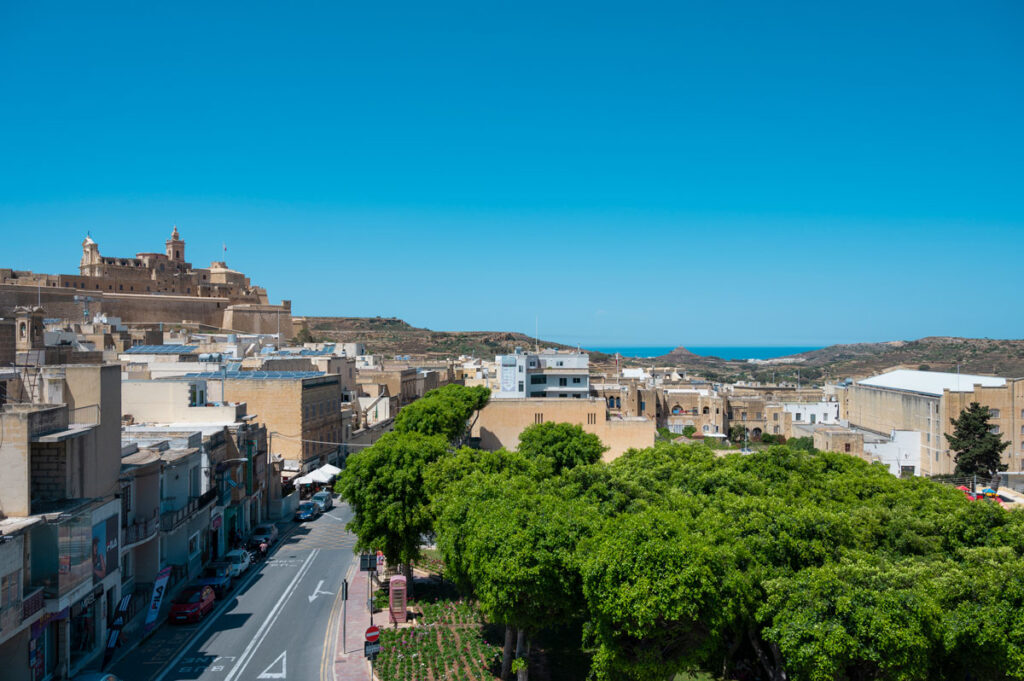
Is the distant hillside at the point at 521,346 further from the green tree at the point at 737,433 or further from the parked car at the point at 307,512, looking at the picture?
the parked car at the point at 307,512

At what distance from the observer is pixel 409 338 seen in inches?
6398

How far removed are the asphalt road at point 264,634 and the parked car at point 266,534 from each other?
1.54 metres

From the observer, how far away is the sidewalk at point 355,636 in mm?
21109

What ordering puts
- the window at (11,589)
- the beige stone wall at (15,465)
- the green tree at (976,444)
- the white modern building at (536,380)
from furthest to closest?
1. the white modern building at (536,380)
2. the green tree at (976,444)
3. the beige stone wall at (15,465)
4. the window at (11,589)

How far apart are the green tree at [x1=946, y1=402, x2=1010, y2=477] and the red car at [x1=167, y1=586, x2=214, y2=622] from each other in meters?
47.9

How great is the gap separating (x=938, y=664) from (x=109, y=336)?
6049cm

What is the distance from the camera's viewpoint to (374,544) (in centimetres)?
2758

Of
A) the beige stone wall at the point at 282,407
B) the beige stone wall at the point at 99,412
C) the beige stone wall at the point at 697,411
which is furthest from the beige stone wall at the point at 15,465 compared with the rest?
the beige stone wall at the point at 697,411

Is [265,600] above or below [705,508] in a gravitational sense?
below

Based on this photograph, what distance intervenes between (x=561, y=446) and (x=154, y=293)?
86667 mm

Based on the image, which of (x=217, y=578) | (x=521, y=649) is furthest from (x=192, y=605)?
(x=521, y=649)

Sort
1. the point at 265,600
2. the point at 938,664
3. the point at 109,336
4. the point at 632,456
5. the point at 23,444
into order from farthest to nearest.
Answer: the point at 109,336 < the point at 632,456 < the point at 265,600 < the point at 23,444 < the point at 938,664

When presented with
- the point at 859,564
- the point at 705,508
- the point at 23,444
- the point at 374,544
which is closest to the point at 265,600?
the point at 374,544

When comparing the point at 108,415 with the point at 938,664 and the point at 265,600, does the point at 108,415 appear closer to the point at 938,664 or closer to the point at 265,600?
the point at 265,600
